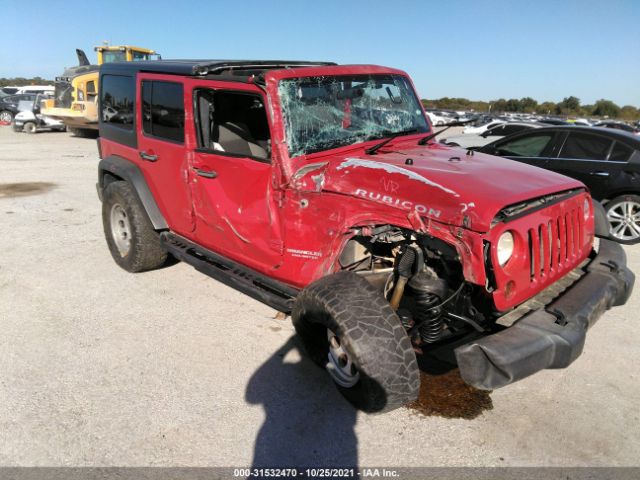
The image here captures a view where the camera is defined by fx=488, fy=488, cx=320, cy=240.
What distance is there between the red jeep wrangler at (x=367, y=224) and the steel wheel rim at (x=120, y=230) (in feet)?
1.31

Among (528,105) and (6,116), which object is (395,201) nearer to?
(6,116)

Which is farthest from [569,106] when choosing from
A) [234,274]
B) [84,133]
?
[234,274]

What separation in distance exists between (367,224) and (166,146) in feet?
7.36

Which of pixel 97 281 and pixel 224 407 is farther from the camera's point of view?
pixel 97 281

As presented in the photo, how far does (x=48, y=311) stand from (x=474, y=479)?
3.70 meters

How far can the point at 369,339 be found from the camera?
2645mm

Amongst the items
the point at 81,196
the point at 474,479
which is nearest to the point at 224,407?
the point at 474,479

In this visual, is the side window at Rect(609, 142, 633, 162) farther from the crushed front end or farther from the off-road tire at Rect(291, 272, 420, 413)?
the off-road tire at Rect(291, 272, 420, 413)

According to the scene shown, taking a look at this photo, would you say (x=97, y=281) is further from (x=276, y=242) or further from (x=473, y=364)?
(x=473, y=364)

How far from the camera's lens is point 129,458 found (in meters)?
2.63

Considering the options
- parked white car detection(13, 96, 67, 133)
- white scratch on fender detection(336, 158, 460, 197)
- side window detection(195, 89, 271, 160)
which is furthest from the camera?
parked white car detection(13, 96, 67, 133)

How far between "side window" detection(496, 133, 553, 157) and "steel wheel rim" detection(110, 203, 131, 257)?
558 cm

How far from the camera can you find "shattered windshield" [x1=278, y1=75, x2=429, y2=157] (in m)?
3.39

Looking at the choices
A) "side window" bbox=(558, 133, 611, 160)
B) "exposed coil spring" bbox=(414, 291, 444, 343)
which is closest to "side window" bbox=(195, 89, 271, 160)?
"exposed coil spring" bbox=(414, 291, 444, 343)
